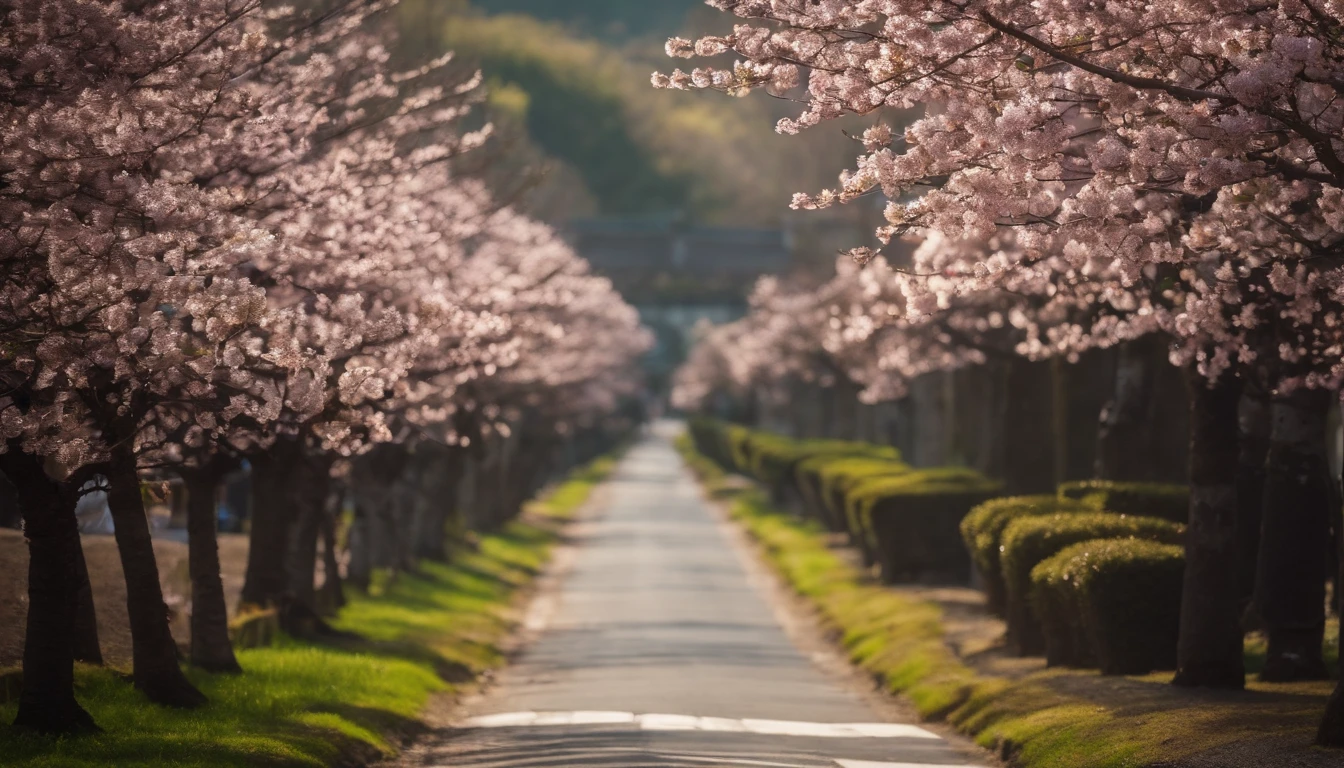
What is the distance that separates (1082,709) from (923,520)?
18.0 m

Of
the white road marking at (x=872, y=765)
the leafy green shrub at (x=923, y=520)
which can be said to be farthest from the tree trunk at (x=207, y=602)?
the leafy green shrub at (x=923, y=520)

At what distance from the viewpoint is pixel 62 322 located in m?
13.6

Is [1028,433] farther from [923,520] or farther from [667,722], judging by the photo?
[667,722]

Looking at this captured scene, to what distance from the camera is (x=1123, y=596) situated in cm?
2059

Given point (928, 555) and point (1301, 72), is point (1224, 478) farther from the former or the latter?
point (928, 555)

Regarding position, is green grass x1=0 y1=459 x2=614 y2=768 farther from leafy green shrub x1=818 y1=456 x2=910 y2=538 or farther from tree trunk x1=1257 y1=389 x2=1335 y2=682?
leafy green shrub x1=818 y1=456 x2=910 y2=538

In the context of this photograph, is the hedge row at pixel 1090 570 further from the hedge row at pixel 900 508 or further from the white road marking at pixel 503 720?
the hedge row at pixel 900 508

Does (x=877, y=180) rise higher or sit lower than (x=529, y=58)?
lower

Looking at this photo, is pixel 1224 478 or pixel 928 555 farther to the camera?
pixel 928 555

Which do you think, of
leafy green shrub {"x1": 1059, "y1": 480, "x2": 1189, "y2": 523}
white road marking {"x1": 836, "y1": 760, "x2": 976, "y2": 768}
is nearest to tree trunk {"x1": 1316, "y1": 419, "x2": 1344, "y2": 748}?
white road marking {"x1": 836, "y1": 760, "x2": 976, "y2": 768}

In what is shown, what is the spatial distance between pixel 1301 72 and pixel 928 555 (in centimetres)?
2575

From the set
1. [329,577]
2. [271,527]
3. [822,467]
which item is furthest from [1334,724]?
[822,467]

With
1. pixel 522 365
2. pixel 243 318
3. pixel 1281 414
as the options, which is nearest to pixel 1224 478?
pixel 1281 414

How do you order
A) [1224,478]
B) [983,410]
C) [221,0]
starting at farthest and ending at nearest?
[983,410], [1224,478], [221,0]
